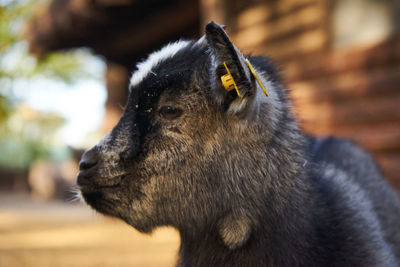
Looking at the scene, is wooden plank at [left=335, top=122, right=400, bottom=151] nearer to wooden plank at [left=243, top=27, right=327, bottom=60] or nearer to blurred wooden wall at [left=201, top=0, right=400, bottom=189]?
blurred wooden wall at [left=201, top=0, right=400, bottom=189]

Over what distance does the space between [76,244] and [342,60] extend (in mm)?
3935

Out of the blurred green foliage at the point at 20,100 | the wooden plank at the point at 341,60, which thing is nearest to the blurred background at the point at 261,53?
the wooden plank at the point at 341,60

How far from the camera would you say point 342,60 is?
484 centimetres

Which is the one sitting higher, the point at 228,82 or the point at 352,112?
the point at 228,82

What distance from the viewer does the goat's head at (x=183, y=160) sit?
169 centimetres

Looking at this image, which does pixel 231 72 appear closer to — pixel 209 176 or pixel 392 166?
pixel 209 176

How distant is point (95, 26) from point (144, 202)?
7.16 meters

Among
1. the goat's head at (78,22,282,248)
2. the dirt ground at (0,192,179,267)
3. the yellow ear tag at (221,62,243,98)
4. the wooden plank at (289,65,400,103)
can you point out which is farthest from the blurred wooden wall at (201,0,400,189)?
the yellow ear tag at (221,62,243,98)

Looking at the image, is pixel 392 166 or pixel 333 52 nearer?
pixel 392 166

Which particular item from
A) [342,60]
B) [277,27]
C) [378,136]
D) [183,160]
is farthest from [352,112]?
[183,160]

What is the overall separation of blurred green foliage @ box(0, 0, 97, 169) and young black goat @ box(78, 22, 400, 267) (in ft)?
48.1

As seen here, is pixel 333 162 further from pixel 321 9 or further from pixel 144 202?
pixel 321 9

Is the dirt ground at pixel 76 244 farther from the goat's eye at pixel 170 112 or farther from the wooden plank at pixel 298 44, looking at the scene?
the wooden plank at pixel 298 44

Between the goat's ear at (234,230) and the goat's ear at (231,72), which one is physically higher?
the goat's ear at (231,72)
